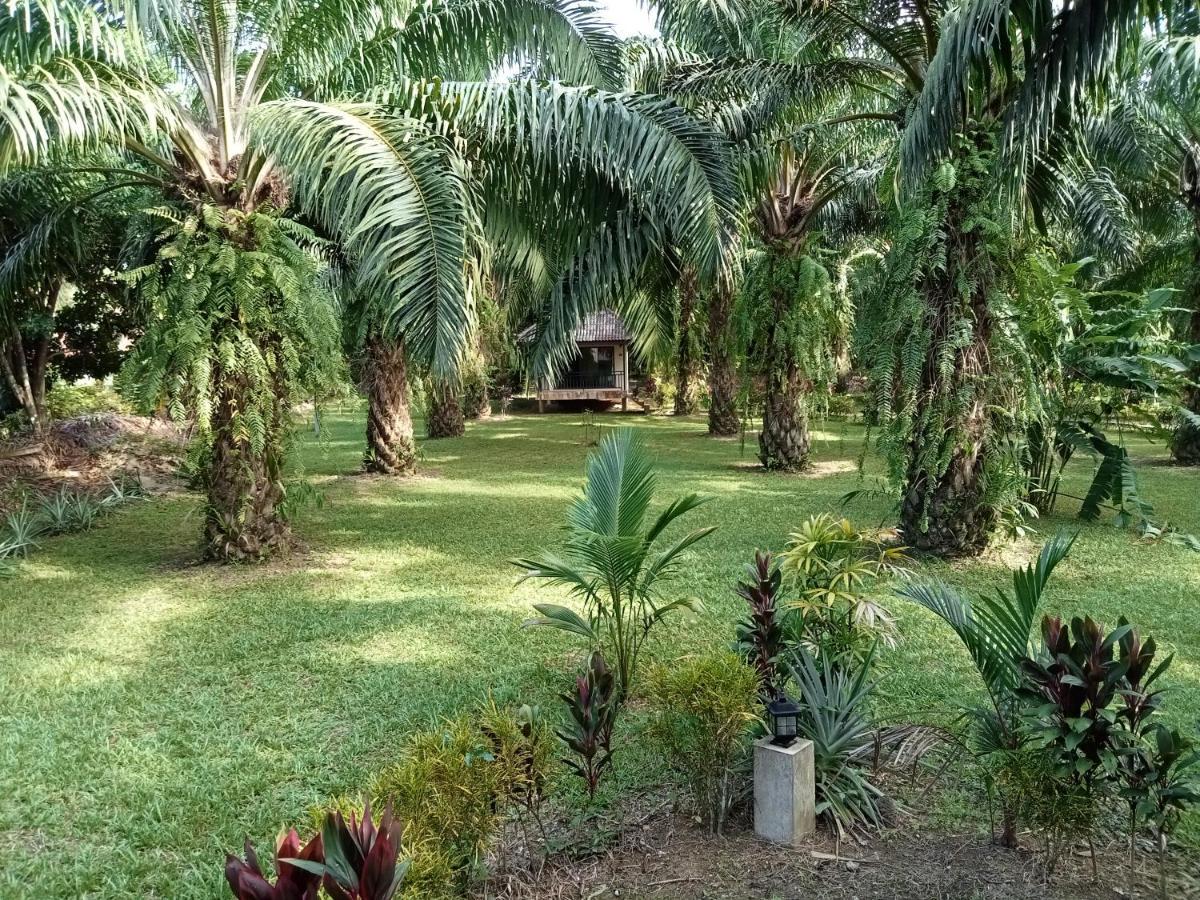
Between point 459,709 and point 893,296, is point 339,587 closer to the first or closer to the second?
point 459,709

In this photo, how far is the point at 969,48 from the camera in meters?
4.54

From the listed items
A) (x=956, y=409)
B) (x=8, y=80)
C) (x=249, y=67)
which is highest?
(x=249, y=67)

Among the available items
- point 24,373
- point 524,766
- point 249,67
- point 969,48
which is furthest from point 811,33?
point 24,373

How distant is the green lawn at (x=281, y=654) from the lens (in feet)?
10.7

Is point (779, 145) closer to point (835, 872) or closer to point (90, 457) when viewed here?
point (835, 872)

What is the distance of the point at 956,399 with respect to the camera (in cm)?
628

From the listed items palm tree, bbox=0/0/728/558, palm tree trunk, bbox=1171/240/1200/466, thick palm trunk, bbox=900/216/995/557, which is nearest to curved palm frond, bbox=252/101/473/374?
palm tree, bbox=0/0/728/558

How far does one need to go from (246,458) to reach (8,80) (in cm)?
300

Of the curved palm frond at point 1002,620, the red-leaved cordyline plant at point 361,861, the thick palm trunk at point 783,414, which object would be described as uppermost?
the thick palm trunk at point 783,414

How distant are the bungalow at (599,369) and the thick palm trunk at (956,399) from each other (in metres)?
Answer: 17.7

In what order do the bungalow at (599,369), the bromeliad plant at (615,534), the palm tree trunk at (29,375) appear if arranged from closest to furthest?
the bromeliad plant at (615,534), the palm tree trunk at (29,375), the bungalow at (599,369)

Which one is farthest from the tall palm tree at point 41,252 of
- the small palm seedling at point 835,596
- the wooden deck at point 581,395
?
the wooden deck at point 581,395

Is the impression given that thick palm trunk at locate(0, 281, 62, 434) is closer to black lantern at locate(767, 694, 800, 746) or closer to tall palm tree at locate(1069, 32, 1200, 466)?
black lantern at locate(767, 694, 800, 746)

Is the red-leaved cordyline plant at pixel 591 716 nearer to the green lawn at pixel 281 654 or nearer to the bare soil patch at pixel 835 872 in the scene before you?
the bare soil patch at pixel 835 872
